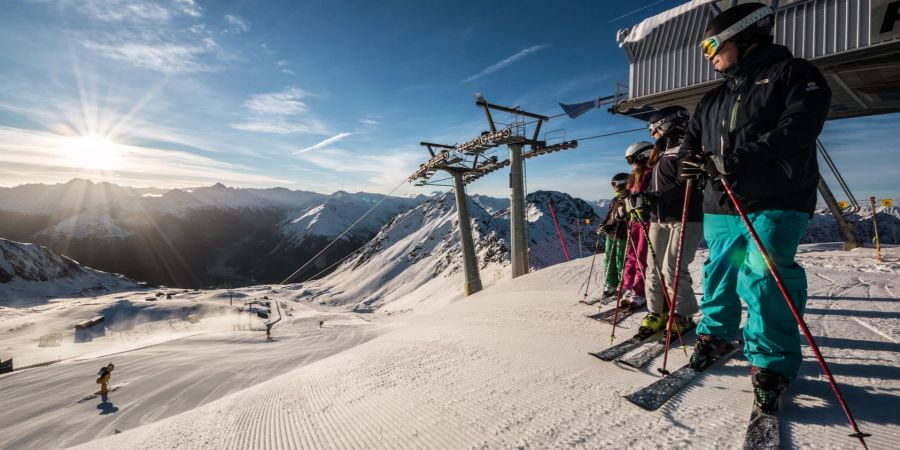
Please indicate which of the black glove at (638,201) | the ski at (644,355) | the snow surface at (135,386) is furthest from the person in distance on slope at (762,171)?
the snow surface at (135,386)

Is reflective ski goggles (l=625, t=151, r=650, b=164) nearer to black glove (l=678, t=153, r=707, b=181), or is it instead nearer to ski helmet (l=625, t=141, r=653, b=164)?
ski helmet (l=625, t=141, r=653, b=164)

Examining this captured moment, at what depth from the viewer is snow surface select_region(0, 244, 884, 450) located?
2096mm

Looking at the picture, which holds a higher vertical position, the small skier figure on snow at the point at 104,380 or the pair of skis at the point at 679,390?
the pair of skis at the point at 679,390

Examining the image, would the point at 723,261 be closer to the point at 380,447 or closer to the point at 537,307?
the point at 380,447

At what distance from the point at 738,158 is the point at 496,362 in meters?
2.54

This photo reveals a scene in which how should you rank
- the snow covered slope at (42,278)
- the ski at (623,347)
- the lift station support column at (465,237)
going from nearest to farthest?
the ski at (623,347) → the lift station support column at (465,237) → the snow covered slope at (42,278)

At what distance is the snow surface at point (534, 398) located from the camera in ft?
6.88

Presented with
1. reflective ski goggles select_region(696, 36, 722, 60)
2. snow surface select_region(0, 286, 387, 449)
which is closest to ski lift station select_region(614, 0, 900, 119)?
reflective ski goggles select_region(696, 36, 722, 60)

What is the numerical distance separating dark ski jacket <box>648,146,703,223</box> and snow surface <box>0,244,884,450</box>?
56.4 inches

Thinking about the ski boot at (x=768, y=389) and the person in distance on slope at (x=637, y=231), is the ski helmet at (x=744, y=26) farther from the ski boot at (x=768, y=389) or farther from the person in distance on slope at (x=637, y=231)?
the person in distance on slope at (x=637, y=231)

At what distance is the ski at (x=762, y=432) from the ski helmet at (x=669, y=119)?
296 cm

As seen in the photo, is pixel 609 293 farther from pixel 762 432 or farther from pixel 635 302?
pixel 762 432

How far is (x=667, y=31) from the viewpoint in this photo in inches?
511

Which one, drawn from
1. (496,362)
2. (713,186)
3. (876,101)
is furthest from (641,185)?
(876,101)
